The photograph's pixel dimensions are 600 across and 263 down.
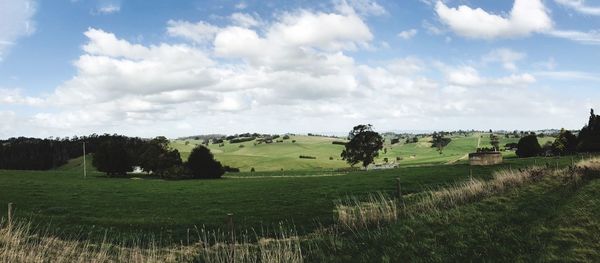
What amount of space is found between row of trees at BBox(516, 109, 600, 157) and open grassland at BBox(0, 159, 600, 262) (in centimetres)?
6705

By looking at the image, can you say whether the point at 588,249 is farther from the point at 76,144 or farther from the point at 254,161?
the point at 76,144

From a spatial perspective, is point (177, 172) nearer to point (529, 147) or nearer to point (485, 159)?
point (485, 159)

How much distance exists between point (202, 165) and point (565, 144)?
247 ft

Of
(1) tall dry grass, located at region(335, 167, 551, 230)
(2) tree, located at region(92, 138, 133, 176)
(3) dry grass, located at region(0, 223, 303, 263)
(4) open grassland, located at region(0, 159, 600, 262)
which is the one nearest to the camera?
(4) open grassland, located at region(0, 159, 600, 262)

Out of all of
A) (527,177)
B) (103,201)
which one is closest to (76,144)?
(103,201)

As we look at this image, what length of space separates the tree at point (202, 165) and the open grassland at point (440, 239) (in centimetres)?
6486

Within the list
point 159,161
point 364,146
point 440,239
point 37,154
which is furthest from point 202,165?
point 37,154

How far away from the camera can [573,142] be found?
98438 mm

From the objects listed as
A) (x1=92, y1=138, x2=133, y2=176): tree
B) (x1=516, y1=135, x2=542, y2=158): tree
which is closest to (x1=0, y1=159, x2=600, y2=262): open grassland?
(x1=92, y1=138, x2=133, y2=176): tree

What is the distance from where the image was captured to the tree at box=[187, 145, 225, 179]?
89.9 metres

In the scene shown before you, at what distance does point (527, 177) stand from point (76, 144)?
611 feet

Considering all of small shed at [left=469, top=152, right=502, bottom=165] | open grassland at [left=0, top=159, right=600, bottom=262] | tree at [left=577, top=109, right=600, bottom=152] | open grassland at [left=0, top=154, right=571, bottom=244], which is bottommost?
open grassland at [left=0, top=154, right=571, bottom=244]

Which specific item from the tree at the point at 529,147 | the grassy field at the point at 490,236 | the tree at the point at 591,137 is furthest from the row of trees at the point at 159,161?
the grassy field at the point at 490,236

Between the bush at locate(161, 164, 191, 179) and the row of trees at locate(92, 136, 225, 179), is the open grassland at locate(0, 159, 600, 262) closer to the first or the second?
the bush at locate(161, 164, 191, 179)
